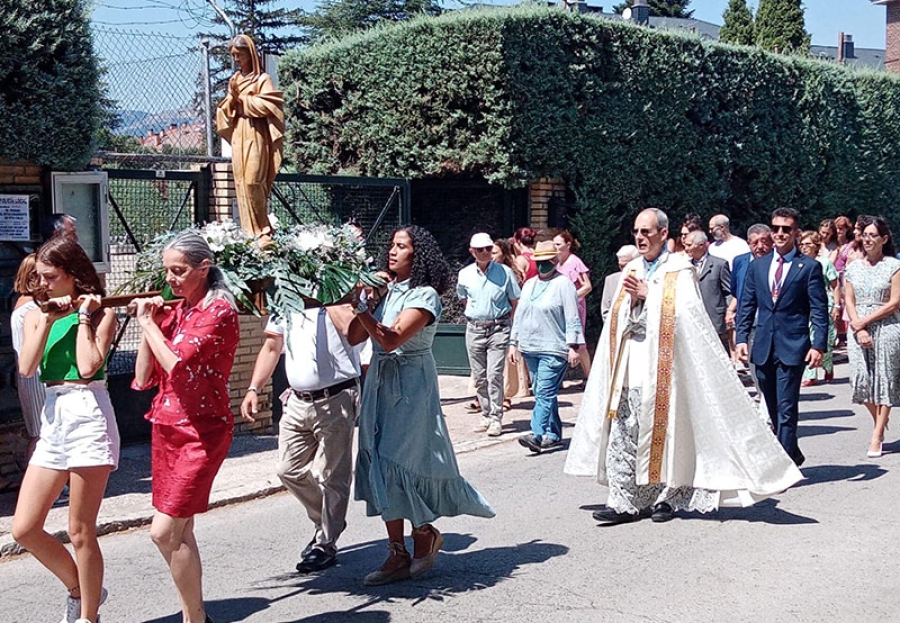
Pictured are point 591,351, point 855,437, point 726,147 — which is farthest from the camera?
point 726,147

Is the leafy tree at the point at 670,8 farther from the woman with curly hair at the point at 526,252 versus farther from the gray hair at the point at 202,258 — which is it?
the gray hair at the point at 202,258

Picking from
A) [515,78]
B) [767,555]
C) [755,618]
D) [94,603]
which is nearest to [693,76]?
[515,78]

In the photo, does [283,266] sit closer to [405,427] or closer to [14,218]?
[405,427]

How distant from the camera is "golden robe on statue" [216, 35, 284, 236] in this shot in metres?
9.30

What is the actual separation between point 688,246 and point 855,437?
2.34 metres

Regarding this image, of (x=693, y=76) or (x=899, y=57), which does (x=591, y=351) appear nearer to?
(x=693, y=76)

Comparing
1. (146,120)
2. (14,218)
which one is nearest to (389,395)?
(14,218)

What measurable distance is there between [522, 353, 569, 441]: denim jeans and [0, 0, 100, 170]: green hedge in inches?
160

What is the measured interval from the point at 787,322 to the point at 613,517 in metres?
2.13

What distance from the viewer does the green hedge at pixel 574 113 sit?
13.8 meters

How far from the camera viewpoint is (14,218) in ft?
27.0

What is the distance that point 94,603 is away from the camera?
5.15 m

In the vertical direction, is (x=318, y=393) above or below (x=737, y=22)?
below

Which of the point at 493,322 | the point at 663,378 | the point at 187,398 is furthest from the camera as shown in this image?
the point at 493,322
